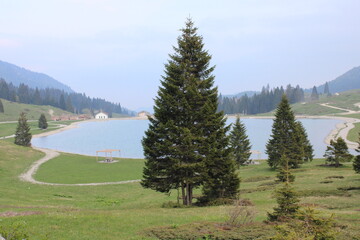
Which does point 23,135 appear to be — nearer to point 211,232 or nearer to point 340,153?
point 340,153

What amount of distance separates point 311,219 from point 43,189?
35200 millimetres

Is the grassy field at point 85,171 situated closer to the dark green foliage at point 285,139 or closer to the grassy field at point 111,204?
the grassy field at point 111,204

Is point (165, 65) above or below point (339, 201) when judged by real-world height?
above

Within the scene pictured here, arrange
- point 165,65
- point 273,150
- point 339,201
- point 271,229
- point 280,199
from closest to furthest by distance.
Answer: point 271,229
point 280,199
point 339,201
point 165,65
point 273,150

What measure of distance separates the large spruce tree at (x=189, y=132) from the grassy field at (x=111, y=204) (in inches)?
106

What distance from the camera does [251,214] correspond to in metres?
14.7

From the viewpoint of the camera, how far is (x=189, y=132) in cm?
2192

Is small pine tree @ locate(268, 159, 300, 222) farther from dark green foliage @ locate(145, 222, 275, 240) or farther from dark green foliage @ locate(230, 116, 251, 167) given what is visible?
dark green foliage @ locate(230, 116, 251, 167)

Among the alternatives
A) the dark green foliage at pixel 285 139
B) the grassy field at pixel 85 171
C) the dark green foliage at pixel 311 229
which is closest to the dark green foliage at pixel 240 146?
the dark green foliage at pixel 285 139

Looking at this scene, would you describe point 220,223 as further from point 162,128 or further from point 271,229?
point 162,128

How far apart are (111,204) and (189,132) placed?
12.0m

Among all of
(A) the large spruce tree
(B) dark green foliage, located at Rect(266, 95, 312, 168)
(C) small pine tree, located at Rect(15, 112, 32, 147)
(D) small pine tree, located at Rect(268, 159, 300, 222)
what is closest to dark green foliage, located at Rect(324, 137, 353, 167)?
(B) dark green foliage, located at Rect(266, 95, 312, 168)

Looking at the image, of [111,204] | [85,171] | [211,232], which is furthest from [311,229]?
[85,171]

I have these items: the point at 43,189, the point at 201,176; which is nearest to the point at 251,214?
the point at 201,176
